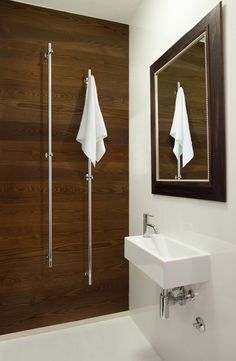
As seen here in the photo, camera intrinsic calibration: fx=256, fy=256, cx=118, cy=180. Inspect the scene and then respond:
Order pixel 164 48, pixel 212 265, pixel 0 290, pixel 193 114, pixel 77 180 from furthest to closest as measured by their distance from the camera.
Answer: pixel 77 180
pixel 0 290
pixel 164 48
pixel 193 114
pixel 212 265

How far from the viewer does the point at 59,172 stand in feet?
6.45

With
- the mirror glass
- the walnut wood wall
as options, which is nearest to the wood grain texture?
the mirror glass

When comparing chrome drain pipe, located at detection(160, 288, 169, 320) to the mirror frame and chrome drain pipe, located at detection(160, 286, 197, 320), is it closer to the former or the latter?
chrome drain pipe, located at detection(160, 286, 197, 320)

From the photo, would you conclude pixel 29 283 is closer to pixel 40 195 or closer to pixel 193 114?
pixel 40 195

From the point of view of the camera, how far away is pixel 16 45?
73.2 inches

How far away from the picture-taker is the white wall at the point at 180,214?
3.51 feet

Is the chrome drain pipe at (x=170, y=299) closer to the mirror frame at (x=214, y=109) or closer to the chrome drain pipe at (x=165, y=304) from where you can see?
the chrome drain pipe at (x=165, y=304)

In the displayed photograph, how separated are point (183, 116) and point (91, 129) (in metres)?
0.67

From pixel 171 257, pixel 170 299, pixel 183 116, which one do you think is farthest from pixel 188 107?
pixel 170 299

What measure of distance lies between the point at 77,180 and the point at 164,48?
111 centimetres

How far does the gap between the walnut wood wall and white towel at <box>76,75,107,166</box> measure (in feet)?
0.54

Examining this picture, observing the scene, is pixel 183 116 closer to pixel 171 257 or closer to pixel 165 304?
pixel 171 257

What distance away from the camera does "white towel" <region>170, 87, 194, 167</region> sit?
1.39 metres

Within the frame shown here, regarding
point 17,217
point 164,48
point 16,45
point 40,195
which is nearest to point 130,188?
point 40,195
